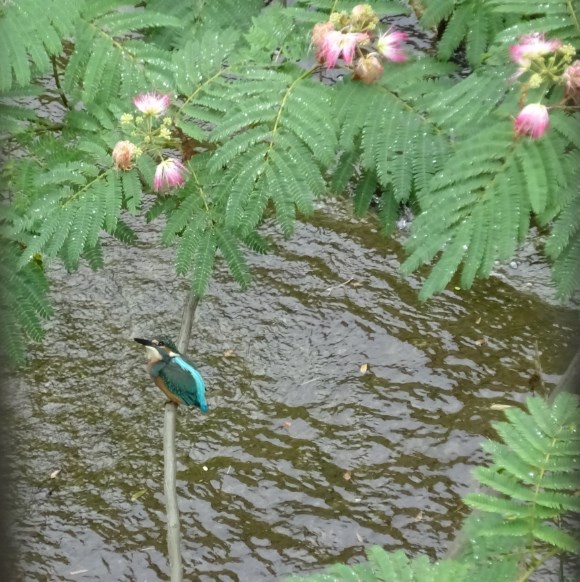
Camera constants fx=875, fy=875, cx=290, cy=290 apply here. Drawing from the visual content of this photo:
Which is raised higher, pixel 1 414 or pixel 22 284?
pixel 22 284

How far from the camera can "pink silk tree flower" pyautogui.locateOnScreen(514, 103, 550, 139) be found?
1.79 m

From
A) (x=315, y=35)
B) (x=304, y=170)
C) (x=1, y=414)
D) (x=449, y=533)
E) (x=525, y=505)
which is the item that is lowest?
(x=525, y=505)

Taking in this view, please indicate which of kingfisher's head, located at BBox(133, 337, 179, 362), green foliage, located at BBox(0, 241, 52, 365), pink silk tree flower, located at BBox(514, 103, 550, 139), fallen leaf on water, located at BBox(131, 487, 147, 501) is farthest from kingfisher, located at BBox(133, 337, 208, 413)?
fallen leaf on water, located at BBox(131, 487, 147, 501)

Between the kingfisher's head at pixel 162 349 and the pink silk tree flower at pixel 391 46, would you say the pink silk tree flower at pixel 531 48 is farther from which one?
the kingfisher's head at pixel 162 349

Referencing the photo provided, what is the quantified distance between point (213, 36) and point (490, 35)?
2.49 ft

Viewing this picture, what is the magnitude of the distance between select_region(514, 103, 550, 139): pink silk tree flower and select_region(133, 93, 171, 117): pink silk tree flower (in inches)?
35.9

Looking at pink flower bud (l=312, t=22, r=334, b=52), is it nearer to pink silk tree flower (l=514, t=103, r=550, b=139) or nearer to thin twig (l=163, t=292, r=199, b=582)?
pink silk tree flower (l=514, t=103, r=550, b=139)

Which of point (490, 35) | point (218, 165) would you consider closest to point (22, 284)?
point (218, 165)

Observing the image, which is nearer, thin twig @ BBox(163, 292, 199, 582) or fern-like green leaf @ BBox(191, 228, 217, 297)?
thin twig @ BBox(163, 292, 199, 582)

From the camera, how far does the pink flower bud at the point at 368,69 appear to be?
215cm

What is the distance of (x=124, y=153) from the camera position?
223cm

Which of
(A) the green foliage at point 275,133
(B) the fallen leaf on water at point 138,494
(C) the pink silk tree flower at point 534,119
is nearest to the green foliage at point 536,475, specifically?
(A) the green foliage at point 275,133

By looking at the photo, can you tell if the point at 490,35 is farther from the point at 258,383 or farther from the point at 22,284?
the point at 258,383

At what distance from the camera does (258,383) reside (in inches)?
180
